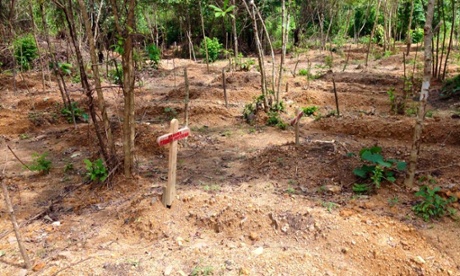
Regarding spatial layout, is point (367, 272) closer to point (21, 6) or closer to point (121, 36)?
point (121, 36)

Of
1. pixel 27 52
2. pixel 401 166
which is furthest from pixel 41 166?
pixel 27 52

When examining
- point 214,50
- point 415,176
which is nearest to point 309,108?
point 415,176

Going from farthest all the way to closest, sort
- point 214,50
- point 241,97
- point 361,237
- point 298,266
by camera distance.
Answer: point 214,50
point 241,97
point 361,237
point 298,266

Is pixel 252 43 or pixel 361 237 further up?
pixel 252 43

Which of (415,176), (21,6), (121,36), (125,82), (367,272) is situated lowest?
(367,272)

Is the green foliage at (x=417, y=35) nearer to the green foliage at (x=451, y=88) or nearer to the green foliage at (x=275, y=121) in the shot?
the green foliage at (x=451, y=88)

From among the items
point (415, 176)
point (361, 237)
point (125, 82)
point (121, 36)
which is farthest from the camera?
point (415, 176)

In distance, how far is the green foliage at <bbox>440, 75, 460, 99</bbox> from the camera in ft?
24.4

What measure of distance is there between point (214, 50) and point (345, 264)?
13610 mm

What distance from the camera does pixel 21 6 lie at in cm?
1215

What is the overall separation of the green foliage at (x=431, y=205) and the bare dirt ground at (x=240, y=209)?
6cm

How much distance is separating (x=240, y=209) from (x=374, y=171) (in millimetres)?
1434

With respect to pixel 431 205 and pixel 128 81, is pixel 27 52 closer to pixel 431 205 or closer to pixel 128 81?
pixel 128 81

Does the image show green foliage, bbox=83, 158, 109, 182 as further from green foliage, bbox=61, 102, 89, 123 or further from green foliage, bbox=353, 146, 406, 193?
green foliage, bbox=61, 102, 89, 123
